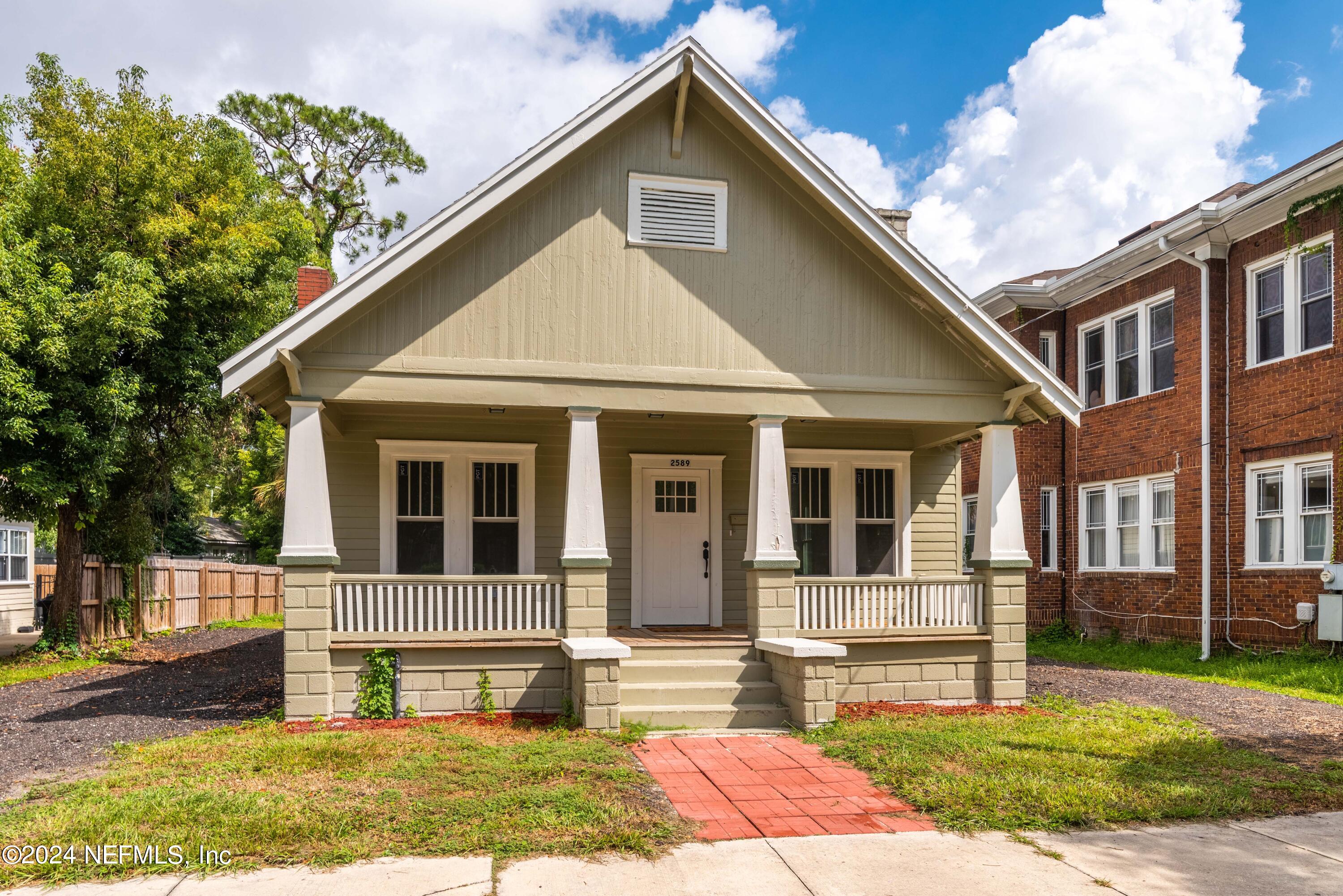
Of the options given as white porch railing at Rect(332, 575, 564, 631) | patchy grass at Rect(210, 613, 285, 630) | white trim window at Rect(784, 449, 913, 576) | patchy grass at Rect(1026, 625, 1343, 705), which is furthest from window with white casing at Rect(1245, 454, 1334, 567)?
patchy grass at Rect(210, 613, 285, 630)

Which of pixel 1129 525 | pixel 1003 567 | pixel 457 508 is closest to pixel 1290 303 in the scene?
pixel 1129 525

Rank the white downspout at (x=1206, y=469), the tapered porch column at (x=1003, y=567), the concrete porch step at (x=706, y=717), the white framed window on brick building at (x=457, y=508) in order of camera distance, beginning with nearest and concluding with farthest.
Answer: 1. the concrete porch step at (x=706, y=717)
2. the tapered porch column at (x=1003, y=567)
3. the white framed window on brick building at (x=457, y=508)
4. the white downspout at (x=1206, y=469)

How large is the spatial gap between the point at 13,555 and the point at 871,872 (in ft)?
83.0

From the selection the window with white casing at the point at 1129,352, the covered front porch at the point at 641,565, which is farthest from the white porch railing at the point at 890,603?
the window with white casing at the point at 1129,352

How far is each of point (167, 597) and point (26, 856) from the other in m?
17.2

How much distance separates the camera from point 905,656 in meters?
10.9

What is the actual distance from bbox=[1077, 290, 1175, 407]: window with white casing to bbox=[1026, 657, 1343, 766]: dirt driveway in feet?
18.4

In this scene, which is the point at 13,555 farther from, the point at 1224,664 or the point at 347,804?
the point at 1224,664

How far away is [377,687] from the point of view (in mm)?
9766

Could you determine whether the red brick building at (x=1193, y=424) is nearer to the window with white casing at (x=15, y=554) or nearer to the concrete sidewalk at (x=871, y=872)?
the concrete sidewalk at (x=871, y=872)

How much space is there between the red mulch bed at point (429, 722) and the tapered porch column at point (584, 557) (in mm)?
914

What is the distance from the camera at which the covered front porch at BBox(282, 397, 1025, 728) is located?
9.74 metres

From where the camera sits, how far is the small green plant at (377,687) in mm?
9727

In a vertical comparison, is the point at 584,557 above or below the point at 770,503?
below
